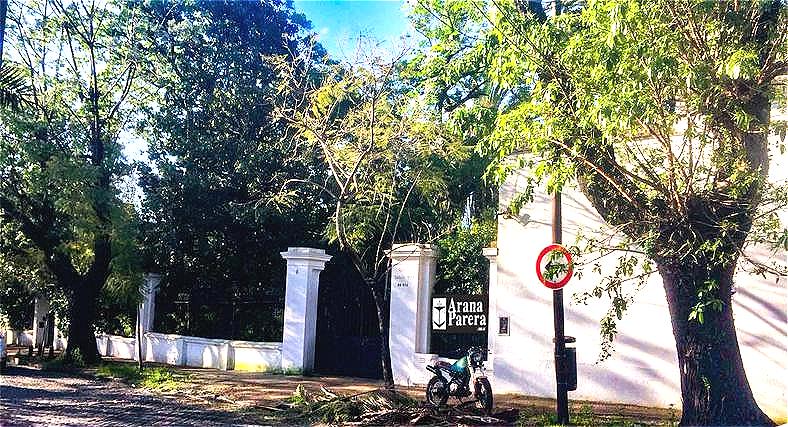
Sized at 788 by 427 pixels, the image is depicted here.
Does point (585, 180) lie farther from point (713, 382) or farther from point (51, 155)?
point (51, 155)

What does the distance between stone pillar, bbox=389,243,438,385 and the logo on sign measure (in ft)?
0.34

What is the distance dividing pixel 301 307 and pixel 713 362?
9.66 m

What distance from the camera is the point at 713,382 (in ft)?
26.8

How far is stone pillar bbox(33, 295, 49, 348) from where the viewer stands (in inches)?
919

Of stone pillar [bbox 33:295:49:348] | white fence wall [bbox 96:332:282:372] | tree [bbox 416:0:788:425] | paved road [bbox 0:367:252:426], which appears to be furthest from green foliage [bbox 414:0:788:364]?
stone pillar [bbox 33:295:49:348]

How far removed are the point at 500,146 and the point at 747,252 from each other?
4476 millimetres

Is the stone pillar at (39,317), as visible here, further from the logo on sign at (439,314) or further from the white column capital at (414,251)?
the logo on sign at (439,314)

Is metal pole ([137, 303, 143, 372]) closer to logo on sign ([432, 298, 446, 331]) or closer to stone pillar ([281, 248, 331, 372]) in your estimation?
stone pillar ([281, 248, 331, 372])

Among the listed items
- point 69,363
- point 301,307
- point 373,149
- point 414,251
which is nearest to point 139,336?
point 69,363

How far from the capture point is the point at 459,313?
1377cm

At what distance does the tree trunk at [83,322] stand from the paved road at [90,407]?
10.3ft

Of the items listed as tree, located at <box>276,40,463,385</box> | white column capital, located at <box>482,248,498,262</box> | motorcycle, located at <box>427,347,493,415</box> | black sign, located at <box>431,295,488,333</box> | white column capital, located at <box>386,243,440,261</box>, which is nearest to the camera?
motorcycle, located at <box>427,347,493,415</box>

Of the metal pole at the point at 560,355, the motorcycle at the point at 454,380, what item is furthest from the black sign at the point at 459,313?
the metal pole at the point at 560,355

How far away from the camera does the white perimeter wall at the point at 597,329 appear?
10.4 meters
